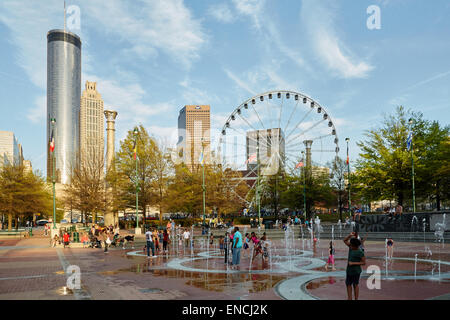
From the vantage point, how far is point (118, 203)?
4416 centimetres

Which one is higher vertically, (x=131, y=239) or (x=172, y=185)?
(x=172, y=185)

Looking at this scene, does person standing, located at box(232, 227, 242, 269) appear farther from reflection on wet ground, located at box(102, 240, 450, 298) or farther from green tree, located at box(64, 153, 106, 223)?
green tree, located at box(64, 153, 106, 223)

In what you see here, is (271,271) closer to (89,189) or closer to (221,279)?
(221,279)

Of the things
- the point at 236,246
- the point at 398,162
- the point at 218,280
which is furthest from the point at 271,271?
the point at 398,162

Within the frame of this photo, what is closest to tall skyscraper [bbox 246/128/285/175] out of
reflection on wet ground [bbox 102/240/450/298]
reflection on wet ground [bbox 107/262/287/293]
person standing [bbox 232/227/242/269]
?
reflection on wet ground [bbox 102/240/450/298]

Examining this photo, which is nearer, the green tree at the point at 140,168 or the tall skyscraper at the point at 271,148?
the green tree at the point at 140,168

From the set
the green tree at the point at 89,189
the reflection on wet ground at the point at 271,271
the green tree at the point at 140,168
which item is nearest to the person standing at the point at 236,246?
the reflection on wet ground at the point at 271,271

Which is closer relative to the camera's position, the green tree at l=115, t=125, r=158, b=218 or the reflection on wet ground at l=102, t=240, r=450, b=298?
the reflection on wet ground at l=102, t=240, r=450, b=298

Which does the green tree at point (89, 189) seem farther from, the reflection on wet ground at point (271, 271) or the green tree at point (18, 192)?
the reflection on wet ground at point (271, 271)

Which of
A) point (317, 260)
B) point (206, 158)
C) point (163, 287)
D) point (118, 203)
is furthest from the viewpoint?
point (206, 158)

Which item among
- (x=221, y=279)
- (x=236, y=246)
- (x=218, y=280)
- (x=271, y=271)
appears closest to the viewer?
(x=218, y=280)
